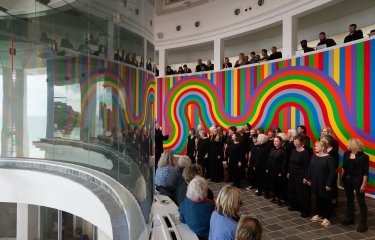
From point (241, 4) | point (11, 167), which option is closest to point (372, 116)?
point (241, 4)

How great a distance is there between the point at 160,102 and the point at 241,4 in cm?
578

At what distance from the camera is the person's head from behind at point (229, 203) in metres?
2.81

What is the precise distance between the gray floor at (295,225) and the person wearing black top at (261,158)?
57 cm

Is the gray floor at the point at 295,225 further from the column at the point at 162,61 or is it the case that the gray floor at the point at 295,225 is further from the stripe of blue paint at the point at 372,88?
the column at the point at 162,61

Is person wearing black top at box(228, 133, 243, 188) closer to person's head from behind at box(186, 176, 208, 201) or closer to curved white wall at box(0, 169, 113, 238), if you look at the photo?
curved white wall at box(0, 169, 113, 238)

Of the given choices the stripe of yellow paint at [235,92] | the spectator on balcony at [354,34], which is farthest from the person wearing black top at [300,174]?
the stripe of yellow paint at [235,92]

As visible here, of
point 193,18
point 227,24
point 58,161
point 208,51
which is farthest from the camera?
point 208,51

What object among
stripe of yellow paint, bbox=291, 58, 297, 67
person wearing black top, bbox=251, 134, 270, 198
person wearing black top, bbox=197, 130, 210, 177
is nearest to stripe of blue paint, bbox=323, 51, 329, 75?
stripe of yellow paint, bbox=291, 58, 297, 67

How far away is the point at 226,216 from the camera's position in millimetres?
2803

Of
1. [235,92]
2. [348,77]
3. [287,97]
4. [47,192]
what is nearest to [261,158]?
[348,77]

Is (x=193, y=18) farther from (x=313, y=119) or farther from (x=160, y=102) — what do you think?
(x=313, y=119)

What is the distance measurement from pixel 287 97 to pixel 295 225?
208 inches

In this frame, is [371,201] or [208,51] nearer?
[371,201]

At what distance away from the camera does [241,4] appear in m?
12.0
